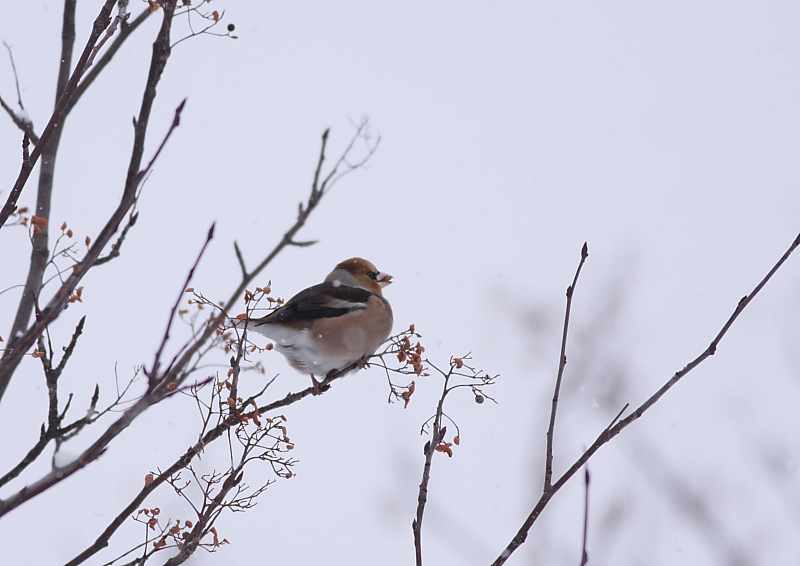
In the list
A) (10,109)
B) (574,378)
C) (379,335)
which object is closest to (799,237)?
(10,109)

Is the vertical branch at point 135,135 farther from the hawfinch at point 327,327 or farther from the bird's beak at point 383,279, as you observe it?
the bird's beak at point 383,279

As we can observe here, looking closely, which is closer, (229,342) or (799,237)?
(799,237)

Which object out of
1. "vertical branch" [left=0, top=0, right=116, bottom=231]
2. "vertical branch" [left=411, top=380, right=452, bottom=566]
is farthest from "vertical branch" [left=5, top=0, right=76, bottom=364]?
"vertical branch" [left=411, top=380, right=452, bottom=566]

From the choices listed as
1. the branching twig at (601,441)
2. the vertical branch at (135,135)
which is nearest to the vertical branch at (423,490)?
the branching twig at (601,441)

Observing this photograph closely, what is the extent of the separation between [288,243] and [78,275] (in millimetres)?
445

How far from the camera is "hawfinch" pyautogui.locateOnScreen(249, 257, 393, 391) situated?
15.0 feet

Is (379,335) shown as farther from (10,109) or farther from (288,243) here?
(288,243)

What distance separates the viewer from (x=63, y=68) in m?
2.74

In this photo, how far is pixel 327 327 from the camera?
181 inches

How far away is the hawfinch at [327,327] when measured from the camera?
15.0 feet

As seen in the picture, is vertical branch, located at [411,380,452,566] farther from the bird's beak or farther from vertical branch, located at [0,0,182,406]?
the bird's beak

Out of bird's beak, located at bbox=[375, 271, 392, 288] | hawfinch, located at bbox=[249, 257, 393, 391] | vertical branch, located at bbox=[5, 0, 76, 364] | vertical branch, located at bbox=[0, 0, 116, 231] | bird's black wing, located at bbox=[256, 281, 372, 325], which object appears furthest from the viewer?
bird's beak, located at bbox=[375, 271, 392, 288]

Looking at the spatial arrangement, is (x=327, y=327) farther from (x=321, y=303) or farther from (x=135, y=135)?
(x=135, y=135)

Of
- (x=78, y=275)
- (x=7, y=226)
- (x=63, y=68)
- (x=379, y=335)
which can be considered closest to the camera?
(x=78, y=275)
